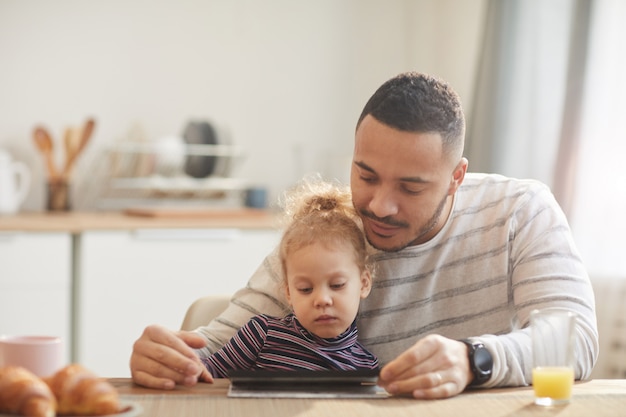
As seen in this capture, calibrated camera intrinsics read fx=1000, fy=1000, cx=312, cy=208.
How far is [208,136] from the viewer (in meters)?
3.87

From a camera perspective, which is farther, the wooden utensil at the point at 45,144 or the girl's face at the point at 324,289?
the wooden utensil at the point at 45,144

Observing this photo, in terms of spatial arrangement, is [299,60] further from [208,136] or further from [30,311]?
[30,311]

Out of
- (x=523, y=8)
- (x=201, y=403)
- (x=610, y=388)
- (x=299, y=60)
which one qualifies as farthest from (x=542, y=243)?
(x=299, y=60)

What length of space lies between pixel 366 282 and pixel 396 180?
0.19 meters

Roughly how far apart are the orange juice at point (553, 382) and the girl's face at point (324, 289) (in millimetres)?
385

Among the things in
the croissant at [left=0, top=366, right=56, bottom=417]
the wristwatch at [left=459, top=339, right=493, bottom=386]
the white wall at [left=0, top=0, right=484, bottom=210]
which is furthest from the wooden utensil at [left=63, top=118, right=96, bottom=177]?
the croissant at [left=0, top=366, right=56, bottom=417]

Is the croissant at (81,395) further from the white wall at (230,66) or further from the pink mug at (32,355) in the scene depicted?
the white wall at (230,66)

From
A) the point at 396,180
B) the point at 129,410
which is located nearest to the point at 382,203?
the point at 396,180

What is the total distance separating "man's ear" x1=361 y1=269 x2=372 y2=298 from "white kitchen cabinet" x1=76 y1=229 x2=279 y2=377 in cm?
180

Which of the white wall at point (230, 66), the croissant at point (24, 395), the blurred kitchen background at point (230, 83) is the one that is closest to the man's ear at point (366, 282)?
the croissant at point (24, 395)

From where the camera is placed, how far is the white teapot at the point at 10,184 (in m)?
3.64

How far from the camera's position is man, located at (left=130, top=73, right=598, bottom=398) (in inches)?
58.4

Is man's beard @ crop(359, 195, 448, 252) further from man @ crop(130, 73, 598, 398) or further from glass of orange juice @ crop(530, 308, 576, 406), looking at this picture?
glass of orange juice @ crop(530, 308, 576, 406)

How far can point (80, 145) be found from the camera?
3.76 metres
